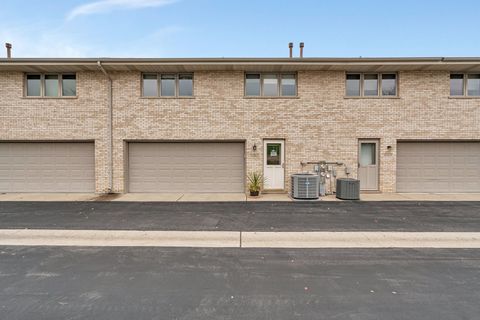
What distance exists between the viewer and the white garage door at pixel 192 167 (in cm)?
1070

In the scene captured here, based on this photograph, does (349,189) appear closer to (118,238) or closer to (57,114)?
(118,238)

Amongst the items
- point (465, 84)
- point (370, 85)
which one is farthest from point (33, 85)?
point (465, 84)

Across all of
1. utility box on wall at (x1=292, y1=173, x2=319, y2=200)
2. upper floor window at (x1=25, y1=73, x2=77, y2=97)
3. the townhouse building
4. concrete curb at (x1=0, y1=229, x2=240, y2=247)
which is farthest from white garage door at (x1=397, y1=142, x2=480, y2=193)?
upper floor window at (x1=25, y1=73, x2=77, y2=97)

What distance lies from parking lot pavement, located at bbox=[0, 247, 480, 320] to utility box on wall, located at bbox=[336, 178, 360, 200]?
468 centimetres

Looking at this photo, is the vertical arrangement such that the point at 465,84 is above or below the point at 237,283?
above

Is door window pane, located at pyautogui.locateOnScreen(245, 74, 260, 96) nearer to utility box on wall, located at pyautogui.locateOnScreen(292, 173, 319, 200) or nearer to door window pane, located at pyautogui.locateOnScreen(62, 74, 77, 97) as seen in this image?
utility box on wall, located at pyautogui.locateOnScreen(292, 173, 319, 200)

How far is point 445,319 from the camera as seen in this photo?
108 inches

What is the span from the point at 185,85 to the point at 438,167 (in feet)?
36.1

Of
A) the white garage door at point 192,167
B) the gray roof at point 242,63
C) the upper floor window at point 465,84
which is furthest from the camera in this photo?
the white garage door at point 192,167

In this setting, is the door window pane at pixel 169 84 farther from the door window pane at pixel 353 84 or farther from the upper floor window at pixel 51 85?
the door window pane at pixel 353 84

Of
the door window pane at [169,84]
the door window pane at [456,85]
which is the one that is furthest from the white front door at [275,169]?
the door window pane at [456,85]

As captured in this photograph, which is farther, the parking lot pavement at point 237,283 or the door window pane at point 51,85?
the door window pane at point 51,85

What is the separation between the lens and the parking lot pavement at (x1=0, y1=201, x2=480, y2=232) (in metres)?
6.14

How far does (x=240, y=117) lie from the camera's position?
1045 cm
